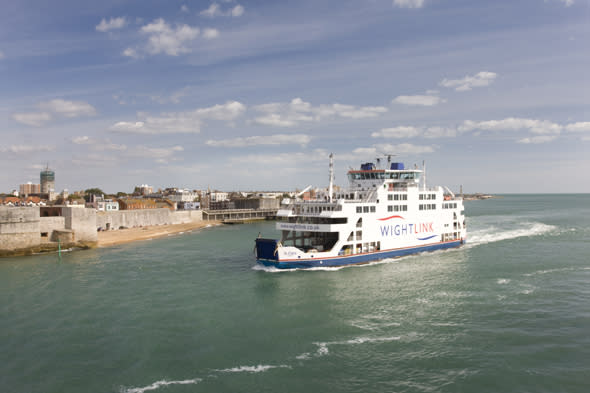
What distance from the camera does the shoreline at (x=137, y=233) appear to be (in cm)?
5734

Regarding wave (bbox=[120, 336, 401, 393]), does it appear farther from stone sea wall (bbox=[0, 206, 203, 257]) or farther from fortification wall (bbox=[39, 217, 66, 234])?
fortification wall (bbox=[39, 217, 66, 234])

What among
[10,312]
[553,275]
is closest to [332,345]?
[10,312]

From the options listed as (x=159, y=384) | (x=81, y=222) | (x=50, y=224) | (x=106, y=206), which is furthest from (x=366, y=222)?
(x=106, y=206)

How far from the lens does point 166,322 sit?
22.2 metres

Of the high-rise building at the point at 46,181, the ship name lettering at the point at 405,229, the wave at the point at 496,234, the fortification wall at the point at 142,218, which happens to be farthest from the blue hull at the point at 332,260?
the high-rise building at the point at 46,181

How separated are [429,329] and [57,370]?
1821cm

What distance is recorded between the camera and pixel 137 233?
2638 inches

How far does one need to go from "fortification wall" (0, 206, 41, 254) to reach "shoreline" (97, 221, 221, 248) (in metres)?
8.45

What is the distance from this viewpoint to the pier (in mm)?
100438

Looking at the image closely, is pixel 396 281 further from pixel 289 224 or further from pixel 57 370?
pixel 57 370

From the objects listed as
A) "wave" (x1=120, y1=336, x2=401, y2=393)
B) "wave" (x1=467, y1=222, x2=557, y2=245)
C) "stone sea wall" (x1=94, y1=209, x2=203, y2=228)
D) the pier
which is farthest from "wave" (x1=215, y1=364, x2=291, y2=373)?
the pier

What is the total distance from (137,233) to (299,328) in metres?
53.5

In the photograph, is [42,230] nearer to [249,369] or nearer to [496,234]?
[249,369]

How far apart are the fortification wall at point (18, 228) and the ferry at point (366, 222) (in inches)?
1208
